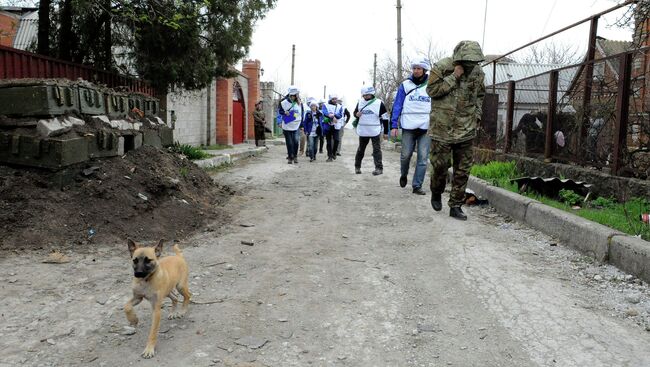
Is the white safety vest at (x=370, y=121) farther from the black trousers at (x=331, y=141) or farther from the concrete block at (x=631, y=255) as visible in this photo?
the concrete block at (x=631, y=255)

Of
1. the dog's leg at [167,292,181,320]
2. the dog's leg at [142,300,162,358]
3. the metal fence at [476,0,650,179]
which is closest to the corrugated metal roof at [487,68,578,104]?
the metal fence at [476,0,650,179]

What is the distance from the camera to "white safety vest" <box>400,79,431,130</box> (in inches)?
337

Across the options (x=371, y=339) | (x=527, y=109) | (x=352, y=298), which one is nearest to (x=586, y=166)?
(x=527, y=109)

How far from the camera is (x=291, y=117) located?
542 inches

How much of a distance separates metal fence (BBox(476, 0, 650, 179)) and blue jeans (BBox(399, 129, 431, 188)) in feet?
6.75

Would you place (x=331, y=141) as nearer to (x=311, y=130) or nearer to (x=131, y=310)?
(x=311, y=130)

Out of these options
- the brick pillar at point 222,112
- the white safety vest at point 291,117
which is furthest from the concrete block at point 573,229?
the brick pillar at point 222,112

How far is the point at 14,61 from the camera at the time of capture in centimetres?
641

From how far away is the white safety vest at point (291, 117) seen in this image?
13.8 metres

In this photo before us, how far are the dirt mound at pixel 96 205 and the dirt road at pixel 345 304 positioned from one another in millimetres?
341

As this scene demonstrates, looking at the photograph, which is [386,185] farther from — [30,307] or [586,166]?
[30,307]

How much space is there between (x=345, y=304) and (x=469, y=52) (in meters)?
3.80

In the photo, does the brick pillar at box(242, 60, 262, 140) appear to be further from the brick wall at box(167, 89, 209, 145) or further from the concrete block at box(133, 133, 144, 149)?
the concrete block at box(133, 133, 144, 149)

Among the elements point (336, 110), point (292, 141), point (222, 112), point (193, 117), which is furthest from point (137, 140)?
point (222, 112)
